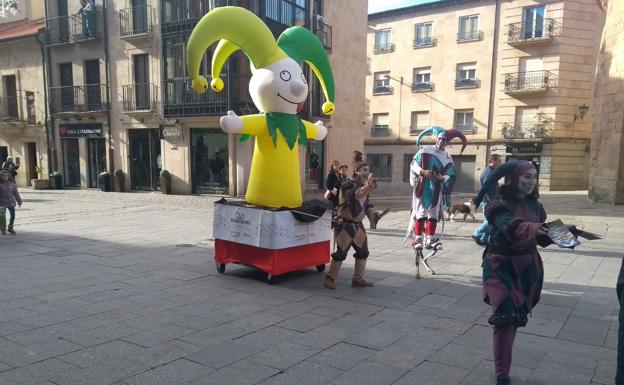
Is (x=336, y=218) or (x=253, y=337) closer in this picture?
(x=253, y=337)

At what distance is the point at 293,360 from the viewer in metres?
3.56

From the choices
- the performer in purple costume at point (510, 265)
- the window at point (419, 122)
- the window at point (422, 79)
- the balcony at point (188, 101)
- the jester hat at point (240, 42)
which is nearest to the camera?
the performer in purple costume at point (510, 265)

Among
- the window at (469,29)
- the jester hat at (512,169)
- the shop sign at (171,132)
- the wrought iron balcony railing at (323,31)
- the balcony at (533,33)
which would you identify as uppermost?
the window at (469,29)

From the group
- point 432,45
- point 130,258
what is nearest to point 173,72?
point 130,258

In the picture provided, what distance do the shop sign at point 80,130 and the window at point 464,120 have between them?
20.8m

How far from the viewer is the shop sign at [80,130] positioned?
2013 cm

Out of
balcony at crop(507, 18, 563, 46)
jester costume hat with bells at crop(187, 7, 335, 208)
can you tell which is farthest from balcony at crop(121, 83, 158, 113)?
balcony at crop(507, 18, 563, 46)

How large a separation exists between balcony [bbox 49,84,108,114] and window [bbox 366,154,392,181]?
1782 cm

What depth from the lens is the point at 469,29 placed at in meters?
27.5

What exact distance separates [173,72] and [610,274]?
16.5 m

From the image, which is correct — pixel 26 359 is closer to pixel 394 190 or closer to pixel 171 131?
pixel 171 131

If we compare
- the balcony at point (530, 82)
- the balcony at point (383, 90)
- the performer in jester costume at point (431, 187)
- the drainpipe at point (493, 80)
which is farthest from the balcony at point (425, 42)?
the performer in jester costume at point (431, 187)

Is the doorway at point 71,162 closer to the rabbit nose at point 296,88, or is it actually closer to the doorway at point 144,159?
the doorway at point 144,159

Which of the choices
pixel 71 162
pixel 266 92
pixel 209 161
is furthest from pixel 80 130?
pixel 266 92
